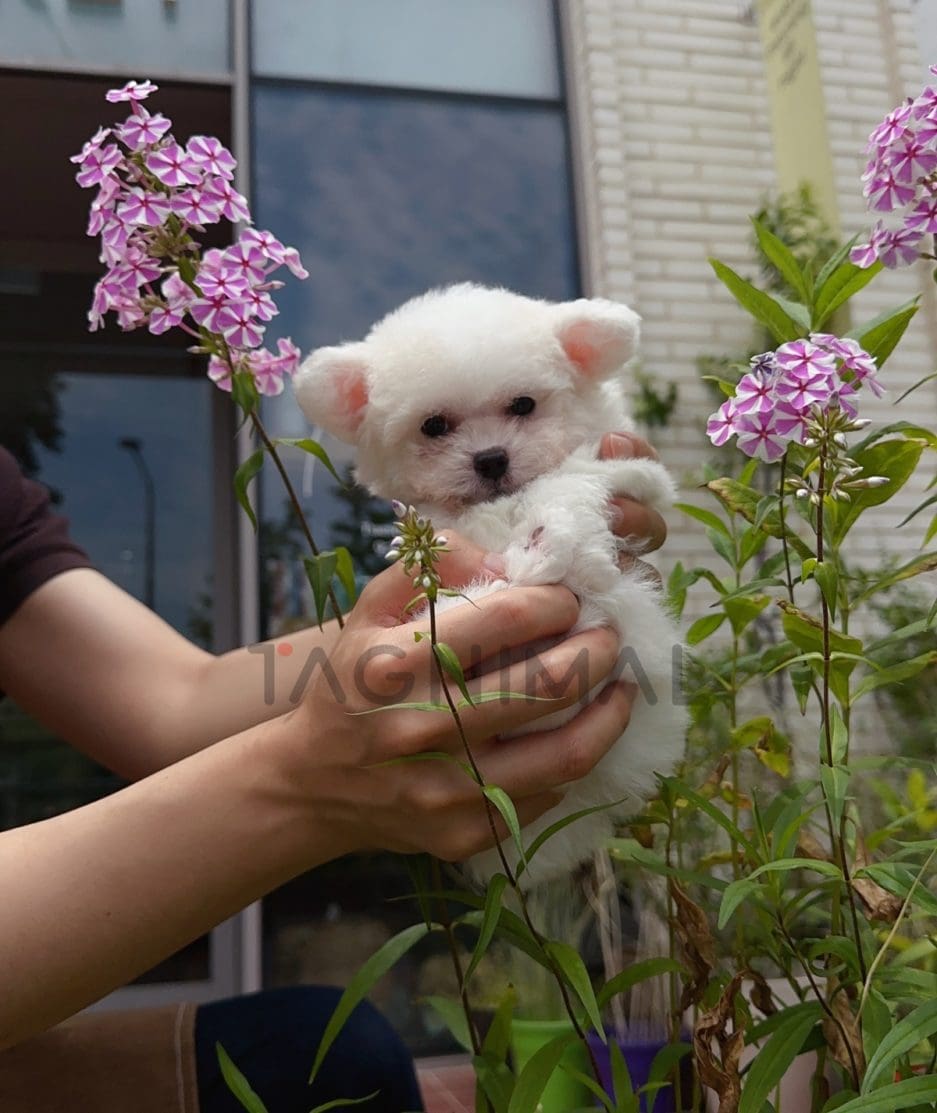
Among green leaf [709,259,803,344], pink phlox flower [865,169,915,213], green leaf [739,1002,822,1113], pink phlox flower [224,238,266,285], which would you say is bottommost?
green leaf [739,1002,822,1113]

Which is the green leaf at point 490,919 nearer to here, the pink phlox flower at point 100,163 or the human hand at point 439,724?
the human hand at point 439,724

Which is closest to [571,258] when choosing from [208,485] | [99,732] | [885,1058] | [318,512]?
[318,512]

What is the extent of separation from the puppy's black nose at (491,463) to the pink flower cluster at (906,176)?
30 cm

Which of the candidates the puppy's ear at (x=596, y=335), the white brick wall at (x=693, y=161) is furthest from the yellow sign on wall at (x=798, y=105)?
the puppy's ear at (x=596, y=335)

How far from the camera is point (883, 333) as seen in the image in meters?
0.59

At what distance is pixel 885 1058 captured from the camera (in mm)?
450

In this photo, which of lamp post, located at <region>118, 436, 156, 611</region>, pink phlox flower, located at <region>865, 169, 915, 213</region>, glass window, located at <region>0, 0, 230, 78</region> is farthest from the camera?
lamp post, located at <region>118, 436, 156, 611</region>

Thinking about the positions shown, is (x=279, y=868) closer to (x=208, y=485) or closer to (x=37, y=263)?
(x=208, y=485)

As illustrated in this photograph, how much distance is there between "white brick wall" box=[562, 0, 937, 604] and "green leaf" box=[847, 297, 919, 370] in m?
1.72

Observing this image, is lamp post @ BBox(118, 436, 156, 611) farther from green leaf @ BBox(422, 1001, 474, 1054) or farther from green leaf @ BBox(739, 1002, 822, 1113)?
green leaf @ BBox(739, 1002, 822, 1113)

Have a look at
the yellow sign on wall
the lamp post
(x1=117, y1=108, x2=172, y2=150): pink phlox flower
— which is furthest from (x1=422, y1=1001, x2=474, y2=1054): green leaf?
the lamp post

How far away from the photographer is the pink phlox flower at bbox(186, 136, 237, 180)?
62cm

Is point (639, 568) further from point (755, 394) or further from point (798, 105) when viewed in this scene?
point (798, 105)

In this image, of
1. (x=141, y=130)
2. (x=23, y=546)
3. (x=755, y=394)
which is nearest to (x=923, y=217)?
(x=755, y=394)
